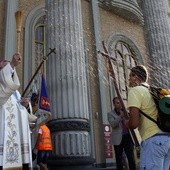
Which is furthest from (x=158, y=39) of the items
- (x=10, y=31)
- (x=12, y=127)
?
(x=12, y=127)

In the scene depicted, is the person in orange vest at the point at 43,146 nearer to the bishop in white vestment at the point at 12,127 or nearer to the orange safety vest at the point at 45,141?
the orange safety vest at the point at 45,141

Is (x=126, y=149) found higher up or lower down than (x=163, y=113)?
lower down

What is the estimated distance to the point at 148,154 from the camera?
3023 mm

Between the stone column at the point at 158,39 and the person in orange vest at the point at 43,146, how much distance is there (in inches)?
207

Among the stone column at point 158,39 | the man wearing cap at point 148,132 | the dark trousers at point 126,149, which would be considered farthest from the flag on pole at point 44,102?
the stone column at point 158,39

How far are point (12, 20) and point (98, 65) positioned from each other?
3.41 meters

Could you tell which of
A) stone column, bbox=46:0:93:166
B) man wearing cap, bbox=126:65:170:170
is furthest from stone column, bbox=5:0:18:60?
man wearing cap, bbox=126:65:170:170

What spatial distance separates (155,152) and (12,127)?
196 centimetres

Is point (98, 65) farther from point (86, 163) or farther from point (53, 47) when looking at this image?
point (86, 163)

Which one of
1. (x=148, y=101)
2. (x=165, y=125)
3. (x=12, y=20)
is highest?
(x=12, y=20)

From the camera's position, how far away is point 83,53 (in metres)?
7.30

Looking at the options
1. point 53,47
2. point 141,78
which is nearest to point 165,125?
point 141,78

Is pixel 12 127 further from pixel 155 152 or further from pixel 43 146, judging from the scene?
pixel 43 146

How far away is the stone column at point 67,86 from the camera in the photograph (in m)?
6.34
